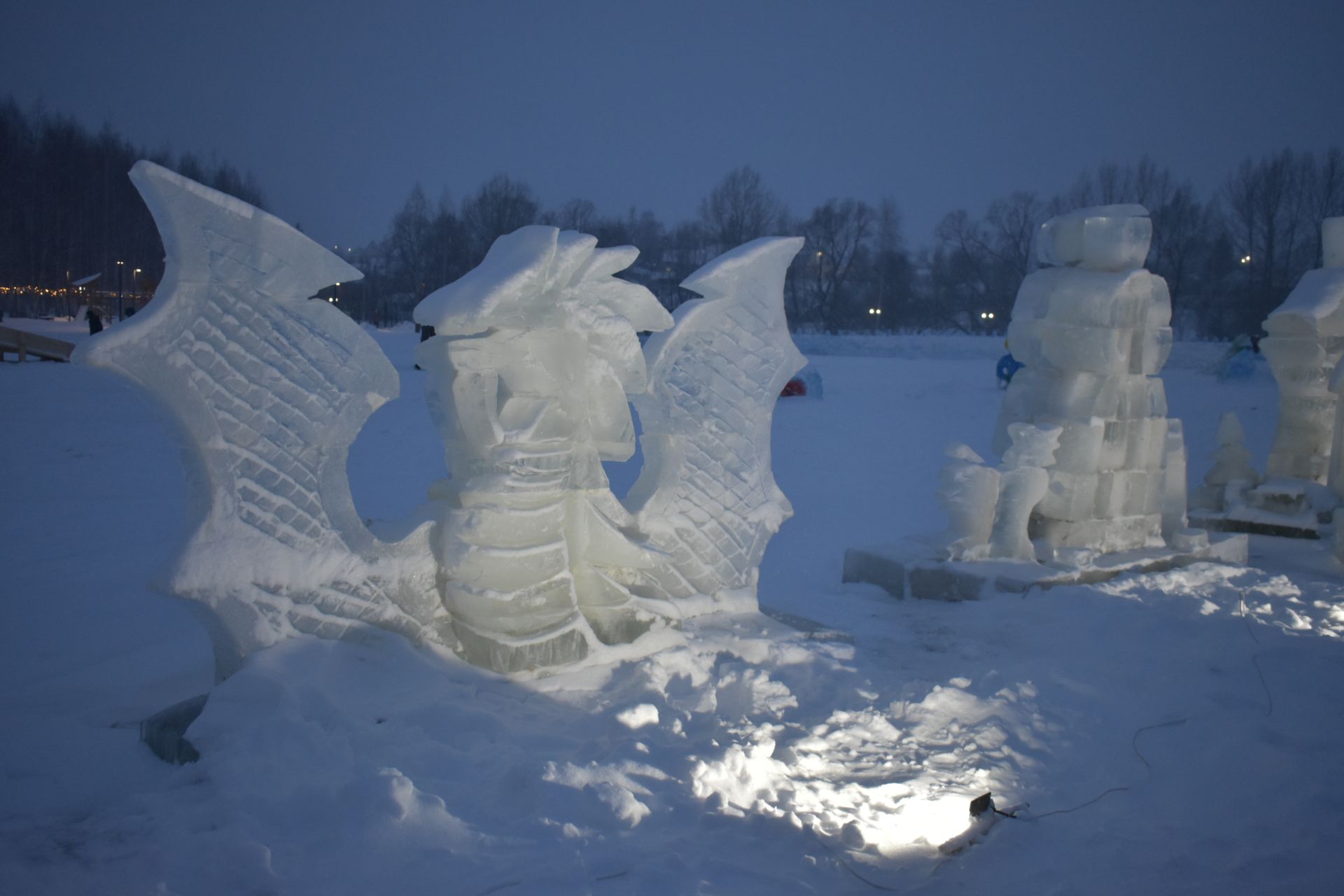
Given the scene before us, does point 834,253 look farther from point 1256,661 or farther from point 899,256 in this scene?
point 1256,661

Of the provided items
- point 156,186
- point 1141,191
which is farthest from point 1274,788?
point 1141,191

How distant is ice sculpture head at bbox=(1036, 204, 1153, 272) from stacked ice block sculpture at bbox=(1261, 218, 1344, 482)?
2856mm

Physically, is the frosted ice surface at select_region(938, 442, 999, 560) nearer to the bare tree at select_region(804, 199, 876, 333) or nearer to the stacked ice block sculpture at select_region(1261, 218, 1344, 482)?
the stacked ice block sculpture at select_region(1261, 218, 1344, 482)

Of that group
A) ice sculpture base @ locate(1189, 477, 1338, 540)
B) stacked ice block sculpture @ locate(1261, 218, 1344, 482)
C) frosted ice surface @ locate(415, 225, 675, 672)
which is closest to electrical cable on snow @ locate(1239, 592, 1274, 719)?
ice sculpture base @ locate(1189, 477, 1338, 540)

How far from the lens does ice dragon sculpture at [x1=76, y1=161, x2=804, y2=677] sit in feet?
9.93

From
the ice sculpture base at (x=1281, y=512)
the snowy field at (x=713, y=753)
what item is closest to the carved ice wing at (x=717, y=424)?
the snowy field at (x=713, y=753)

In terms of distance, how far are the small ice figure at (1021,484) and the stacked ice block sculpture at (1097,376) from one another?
307 millimetres

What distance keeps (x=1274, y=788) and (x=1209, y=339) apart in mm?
27583

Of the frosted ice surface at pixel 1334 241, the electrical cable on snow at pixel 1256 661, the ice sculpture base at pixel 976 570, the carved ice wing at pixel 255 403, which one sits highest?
the frosted ice surface at pixel 1334 241

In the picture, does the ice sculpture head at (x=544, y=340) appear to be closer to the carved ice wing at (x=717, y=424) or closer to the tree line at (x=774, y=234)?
the carved ice wing at (x=717, y=424)

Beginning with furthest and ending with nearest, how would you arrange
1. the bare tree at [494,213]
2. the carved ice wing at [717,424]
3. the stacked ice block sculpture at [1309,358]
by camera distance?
the bare tree at [494,213], the stacked ice block sculpture at [1309,358], the carved ice wing at [717,424]

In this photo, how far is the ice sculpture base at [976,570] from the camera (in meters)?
5.51

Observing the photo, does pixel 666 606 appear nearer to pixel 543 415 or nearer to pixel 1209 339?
pixel 543 415

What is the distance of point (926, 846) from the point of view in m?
2.83
